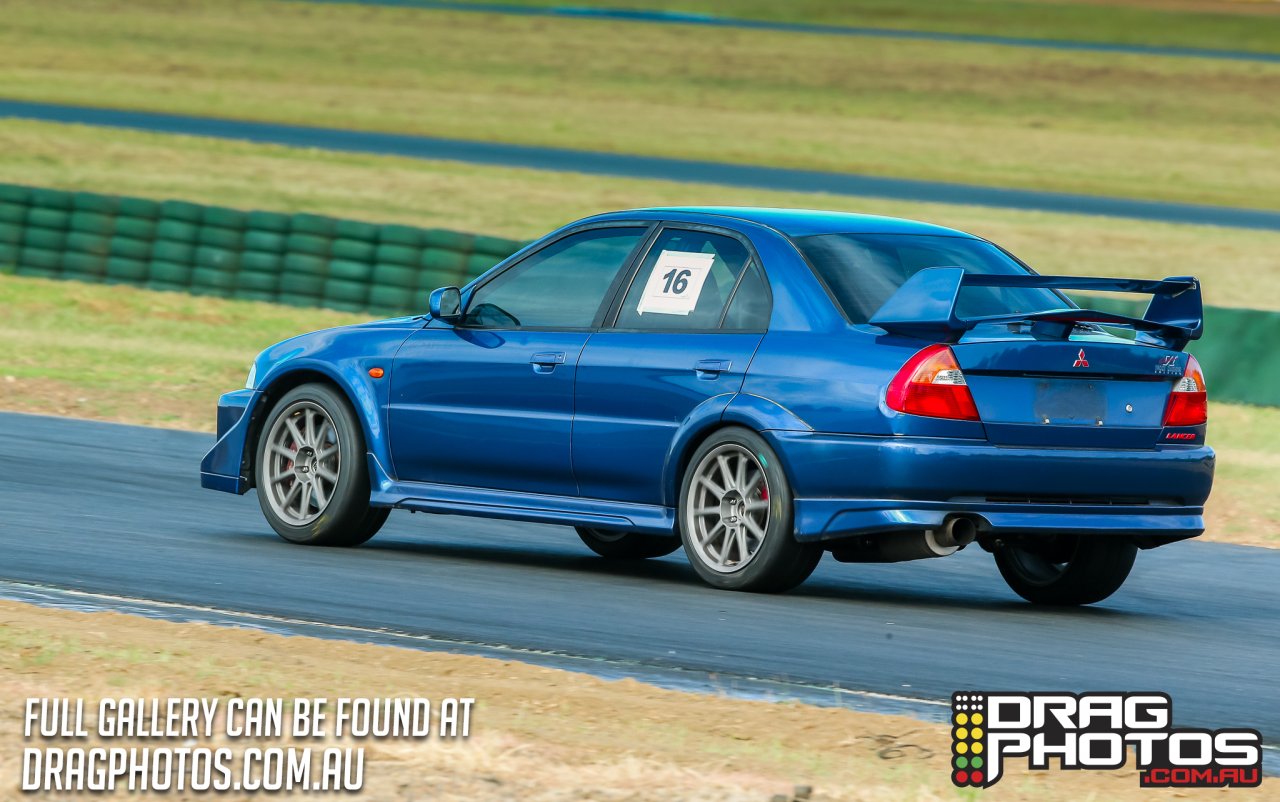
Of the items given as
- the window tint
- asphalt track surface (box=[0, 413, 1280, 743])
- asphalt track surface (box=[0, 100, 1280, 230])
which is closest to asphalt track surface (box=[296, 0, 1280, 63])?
asphalt track surface (box=[0, 100, 1280, 230])

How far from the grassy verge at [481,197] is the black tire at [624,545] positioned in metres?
17.1

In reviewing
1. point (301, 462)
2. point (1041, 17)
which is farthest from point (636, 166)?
point (1041, 17)

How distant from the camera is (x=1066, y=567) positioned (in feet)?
30.3

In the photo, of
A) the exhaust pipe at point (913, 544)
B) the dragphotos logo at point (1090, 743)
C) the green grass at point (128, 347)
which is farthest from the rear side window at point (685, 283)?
the green grass at point (128, 347)

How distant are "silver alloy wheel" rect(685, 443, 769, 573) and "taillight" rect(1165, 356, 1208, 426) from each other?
1.60 meters

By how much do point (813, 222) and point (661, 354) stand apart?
823mm

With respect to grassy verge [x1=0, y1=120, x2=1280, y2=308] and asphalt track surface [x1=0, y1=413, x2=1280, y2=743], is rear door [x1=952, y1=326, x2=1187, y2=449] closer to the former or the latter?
asphalt track surface [x1=0, y1=413, x2=1280, y2=743]

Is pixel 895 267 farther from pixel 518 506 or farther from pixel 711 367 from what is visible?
pixel 518 506

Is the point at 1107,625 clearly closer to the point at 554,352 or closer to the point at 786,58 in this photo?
the point at 554,352

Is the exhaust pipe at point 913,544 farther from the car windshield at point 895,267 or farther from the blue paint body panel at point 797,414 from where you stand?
the car windshield at point 895,267

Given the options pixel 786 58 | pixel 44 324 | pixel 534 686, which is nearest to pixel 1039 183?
pixel 786 58

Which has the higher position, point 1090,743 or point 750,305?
point 750,305

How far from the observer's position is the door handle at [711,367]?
8617mm

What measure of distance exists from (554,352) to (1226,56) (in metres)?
53.4
